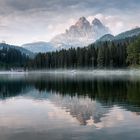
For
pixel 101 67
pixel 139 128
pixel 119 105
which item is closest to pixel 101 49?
pixel 101 67

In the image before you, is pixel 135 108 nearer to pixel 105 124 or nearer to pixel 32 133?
pixel 105 124

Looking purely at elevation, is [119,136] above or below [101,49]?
below

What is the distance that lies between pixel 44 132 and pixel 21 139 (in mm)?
2350

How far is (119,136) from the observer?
20.9 m

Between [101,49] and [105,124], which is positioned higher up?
[101,49]

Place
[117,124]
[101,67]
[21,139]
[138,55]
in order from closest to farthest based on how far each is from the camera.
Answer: [21,139] < [117,124] < [138,55] < [101,67]

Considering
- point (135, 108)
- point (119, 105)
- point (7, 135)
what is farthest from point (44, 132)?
point (119, 105)

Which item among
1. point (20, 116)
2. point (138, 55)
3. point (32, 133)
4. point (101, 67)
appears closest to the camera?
point (32, 133)

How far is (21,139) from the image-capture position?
2048cm

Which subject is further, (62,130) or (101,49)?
(101,49)

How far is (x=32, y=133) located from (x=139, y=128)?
694cm

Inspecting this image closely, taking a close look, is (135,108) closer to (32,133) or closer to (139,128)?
(139,128)

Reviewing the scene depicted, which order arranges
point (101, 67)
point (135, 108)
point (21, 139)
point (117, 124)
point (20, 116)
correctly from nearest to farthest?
1. point (21, 139)
2. point (117, 124)
3. point (20, 116)
4. point (135, 108)
5. point (101, 67)

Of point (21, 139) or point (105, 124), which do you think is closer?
point (21, 139)
